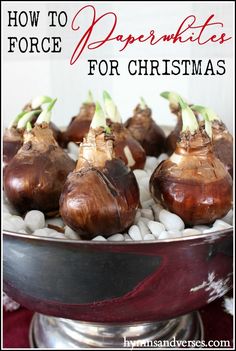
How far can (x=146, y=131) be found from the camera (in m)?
0.57

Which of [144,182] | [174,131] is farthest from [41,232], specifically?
[174,131]

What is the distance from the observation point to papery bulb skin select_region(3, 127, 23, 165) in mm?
500

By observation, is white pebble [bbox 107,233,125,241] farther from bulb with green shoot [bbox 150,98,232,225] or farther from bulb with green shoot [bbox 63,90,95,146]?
bulb with green shoot [bbox 63,90,95,146]

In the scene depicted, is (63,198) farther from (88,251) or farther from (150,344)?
(150,344)

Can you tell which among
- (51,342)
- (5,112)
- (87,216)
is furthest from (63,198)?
(5,112)

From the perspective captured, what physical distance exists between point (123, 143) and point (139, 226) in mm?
122

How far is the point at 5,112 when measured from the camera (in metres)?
0.68

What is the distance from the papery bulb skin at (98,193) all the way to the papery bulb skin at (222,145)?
13 centimetres

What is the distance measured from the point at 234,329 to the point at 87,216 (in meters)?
0.19

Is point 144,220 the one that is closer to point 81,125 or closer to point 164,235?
point 164,235

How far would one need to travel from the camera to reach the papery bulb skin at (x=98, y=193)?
1.21 ft

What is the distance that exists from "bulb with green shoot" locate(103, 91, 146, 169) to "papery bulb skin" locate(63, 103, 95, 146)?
6 cm

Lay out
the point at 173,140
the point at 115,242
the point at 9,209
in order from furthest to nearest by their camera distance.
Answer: the point at 173,140
the point at 9,209
the point at 115,242

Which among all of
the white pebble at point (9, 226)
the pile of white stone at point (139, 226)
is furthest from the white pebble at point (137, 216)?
the white pebble at point (9, 226)
